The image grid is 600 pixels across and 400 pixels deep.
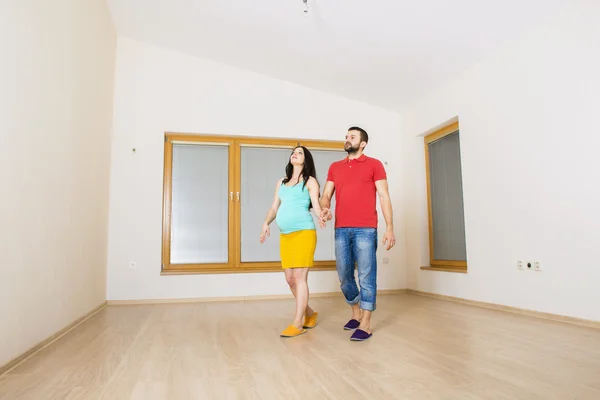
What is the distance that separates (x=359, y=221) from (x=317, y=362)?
992mm

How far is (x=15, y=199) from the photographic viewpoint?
2256mm

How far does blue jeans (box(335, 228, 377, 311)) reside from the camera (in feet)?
9.09

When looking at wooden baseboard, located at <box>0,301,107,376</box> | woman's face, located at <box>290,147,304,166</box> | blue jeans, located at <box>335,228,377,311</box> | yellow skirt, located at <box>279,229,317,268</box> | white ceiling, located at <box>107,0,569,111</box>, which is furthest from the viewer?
white ceiling, located at <box>107,0,569,111</box>

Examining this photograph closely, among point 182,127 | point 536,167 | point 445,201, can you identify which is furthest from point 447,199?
point 182,127

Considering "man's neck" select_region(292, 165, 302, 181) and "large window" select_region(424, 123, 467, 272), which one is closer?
"man's neck" select_region(292, 165, 302, 181)

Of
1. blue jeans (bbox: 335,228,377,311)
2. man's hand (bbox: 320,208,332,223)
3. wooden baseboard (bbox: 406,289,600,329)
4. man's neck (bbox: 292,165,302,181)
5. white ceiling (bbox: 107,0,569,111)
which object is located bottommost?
wooden baseboard (bbox: 406,289,600,329)

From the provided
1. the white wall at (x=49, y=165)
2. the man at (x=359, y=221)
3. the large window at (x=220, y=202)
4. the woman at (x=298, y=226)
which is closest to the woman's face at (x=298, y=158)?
the woman at (x=298, y=226)

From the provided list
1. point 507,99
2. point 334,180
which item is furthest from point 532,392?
point 507,99

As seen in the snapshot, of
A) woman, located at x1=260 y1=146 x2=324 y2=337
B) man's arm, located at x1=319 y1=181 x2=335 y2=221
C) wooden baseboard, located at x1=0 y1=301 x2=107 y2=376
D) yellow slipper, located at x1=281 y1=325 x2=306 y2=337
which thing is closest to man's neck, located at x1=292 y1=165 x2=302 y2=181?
woman, located at x1=260 y1=146 x2=324 y2=337

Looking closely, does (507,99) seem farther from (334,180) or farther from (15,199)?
(15,199)

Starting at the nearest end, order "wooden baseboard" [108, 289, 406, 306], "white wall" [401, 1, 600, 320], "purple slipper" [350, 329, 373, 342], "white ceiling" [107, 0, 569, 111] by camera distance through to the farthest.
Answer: "purple slipper" [350, 329, 373, 342]
"white wall" [401, 1, 600, 320]
"white ceiling" [107, 0, 569, 111]
"wooden baseboard" [108, 289, 406, 306]

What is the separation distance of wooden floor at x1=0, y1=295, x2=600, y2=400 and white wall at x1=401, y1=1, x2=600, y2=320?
0.42 meters

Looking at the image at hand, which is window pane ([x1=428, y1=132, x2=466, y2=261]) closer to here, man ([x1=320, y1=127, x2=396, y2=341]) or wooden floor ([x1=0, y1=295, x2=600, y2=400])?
wooden floor ([x1=0, y1=295, x2=600, y2=400])

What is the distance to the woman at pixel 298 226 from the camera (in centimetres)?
291
